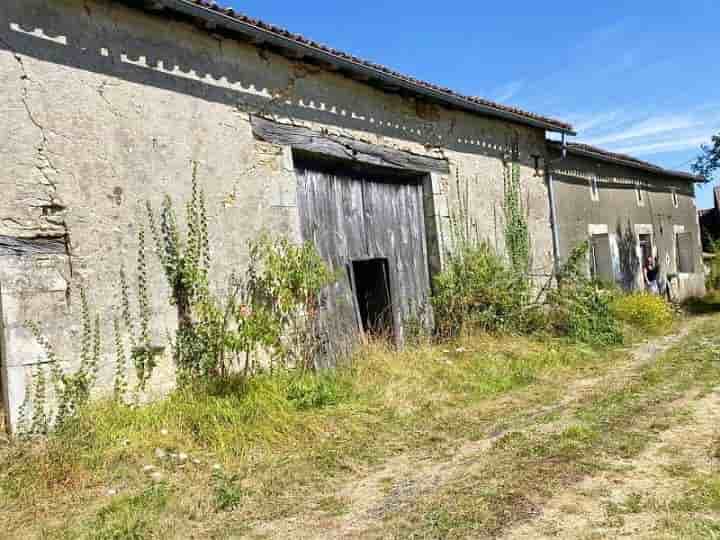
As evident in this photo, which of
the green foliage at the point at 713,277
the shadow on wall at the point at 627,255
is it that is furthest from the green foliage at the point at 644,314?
the green foliage at the point at 713,277

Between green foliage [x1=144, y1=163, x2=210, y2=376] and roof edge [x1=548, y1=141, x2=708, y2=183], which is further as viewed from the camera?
roof edge [x1=548, y1=141, x2=708, y2=183]

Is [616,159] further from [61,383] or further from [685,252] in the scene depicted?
[61,383]

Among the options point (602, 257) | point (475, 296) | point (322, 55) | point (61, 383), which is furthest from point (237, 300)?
point (602, 257)

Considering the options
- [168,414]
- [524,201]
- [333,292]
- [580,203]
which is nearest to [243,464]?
[168,414]

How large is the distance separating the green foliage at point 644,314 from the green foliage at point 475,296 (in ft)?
7.75

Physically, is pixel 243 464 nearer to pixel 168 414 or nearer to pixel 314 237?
pixel 168 414

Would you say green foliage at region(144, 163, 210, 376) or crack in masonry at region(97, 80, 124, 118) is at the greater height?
crack in masonry at region(97, 80, 124, 118)

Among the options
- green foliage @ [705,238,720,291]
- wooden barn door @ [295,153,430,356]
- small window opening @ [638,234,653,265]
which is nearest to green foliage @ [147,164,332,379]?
wooden barn door @ [295,153,430,356]

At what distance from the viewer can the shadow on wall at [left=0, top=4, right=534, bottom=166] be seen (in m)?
4.57

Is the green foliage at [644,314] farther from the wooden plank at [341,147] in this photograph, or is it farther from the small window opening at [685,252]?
the small window opening at [685,252]

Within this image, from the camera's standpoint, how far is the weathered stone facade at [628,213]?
11211 millimetres

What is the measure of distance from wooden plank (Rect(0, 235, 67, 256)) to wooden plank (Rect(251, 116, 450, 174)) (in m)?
2.28

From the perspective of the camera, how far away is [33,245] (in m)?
4.34

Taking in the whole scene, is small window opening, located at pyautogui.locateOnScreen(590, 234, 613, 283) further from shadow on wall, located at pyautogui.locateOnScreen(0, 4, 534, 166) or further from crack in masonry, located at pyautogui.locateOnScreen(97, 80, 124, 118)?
crack in masonry, located at pyautogui.locateOnScreen(97, 80, 124, 118)
